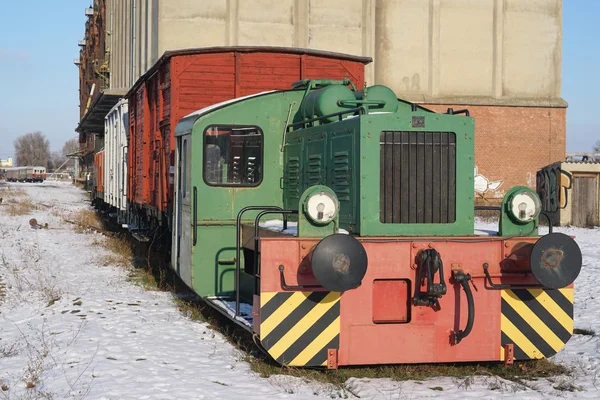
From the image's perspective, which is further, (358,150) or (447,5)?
(447,5)

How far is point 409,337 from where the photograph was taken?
5984 millimetres

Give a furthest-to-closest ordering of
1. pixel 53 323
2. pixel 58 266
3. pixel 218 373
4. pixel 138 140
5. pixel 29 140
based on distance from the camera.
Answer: pixel 29 140 → pixel 138 140 → pixel 58 266 → pixel 53 323 → pixel 218 373

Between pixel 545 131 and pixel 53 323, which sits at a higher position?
pixel 545 131

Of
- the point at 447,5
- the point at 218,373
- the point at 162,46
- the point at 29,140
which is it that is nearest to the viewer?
the point at 218,373

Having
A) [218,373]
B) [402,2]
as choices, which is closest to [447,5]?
[402,2]

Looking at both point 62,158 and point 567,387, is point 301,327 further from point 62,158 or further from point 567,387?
point 62,158

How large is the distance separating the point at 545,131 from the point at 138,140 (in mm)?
21008

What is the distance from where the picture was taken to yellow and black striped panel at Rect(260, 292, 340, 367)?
588 cm

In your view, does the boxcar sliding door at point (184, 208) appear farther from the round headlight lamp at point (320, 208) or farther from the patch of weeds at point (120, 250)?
the patch of weeds at point (120, 250)

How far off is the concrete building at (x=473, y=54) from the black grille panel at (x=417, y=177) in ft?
74.9

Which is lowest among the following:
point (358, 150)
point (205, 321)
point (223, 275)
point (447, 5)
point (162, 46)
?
point (205, 321)

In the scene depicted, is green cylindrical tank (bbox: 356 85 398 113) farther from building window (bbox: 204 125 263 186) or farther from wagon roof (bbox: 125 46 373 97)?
wagon roof (bbox: 125 46 373 97)

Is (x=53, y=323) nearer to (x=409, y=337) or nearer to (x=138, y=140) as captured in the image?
(x=409, y=337)

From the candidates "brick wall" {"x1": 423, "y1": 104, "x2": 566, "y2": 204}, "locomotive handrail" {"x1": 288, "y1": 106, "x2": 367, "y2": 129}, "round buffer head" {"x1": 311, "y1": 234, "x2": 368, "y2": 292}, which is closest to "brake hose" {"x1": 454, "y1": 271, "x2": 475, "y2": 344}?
"round buffer head" {"x1": 311, "y1": 234, "x2": 368, "y2": 292}
